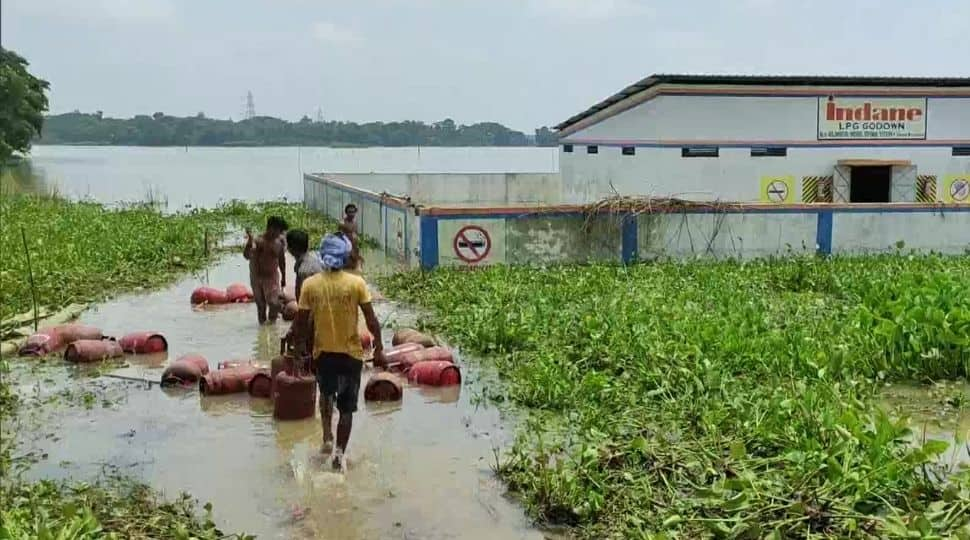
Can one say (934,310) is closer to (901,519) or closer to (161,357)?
(901,519)

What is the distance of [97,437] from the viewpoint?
7.44 metres

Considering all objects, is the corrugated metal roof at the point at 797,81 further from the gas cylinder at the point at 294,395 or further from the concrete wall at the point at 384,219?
the gas cylinder at the point at 294,395

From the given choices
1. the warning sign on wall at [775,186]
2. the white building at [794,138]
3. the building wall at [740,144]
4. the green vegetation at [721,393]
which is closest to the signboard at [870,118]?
the white building at [794,138]

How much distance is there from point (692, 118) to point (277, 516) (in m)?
20.2

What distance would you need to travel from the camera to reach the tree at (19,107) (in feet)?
160

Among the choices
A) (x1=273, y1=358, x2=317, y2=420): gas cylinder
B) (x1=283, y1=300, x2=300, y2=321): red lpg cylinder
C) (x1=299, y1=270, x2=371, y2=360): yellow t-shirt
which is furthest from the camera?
(x1=283, y1=300, x2=300, y2=321): red lpg cylinder

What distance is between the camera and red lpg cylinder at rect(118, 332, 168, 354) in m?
10.3

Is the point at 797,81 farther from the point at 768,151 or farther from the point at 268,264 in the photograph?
the point at 268,264

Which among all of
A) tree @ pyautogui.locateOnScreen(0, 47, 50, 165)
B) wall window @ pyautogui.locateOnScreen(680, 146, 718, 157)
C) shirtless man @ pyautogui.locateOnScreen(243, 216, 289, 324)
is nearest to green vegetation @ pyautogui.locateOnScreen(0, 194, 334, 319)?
shirtless man @ pyautogui.locateOnScreen(243, 216, 289, 324)

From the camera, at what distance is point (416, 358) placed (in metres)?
9.41

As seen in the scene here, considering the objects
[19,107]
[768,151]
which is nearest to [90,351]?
[768,151]

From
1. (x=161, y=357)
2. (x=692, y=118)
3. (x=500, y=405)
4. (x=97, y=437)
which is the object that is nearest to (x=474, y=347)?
(x=500, y=405)

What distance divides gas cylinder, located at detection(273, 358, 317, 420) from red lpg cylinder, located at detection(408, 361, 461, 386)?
52.8 inches

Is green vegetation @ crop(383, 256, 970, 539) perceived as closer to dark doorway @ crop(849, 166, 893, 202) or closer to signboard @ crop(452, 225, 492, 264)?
signboard @ crop(452, 225, 492, 264)
